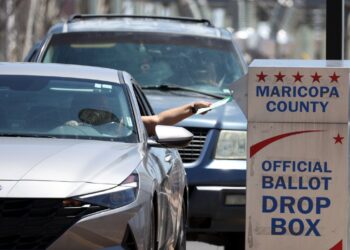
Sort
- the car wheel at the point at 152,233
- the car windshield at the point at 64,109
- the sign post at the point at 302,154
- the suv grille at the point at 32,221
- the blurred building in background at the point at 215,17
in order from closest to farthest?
1. the suv grille at the point at 32,221
2. the car wheel at the point at 152,233
3. the sign post at the point at 302,154
4. the car windshield at the point at 64,109
5. the blurred building in background at the point at 215,17

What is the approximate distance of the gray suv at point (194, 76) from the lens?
378 inches

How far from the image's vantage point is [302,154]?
692 cm

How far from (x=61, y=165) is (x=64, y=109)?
1304mm

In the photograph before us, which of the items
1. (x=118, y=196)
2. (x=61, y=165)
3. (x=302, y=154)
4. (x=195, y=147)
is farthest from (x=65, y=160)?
(x=195, y=147)

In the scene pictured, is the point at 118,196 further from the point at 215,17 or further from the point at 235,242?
the point at 215,17

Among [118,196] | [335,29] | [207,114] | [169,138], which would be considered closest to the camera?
[118,196]

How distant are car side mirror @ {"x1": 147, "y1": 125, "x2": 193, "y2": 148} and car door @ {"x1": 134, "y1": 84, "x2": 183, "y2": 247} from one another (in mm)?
83

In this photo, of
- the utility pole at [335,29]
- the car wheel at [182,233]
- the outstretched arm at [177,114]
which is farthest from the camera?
the utility pole at [335,29]

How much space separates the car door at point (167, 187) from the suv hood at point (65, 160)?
0.43m

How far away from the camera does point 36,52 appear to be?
11359 millimetres

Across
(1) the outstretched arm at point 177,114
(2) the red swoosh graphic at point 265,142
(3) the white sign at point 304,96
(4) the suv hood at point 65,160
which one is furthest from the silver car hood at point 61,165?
(1) the outstretched arm at point 177,114

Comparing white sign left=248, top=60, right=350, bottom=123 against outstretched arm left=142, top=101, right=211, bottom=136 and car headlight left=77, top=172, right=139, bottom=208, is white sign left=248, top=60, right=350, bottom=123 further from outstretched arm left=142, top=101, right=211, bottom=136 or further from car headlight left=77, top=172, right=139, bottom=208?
outstretched arm left=142, top=101, right=211, bottom=136

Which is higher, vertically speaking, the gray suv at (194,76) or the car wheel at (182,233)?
the gray suv at (194,76)

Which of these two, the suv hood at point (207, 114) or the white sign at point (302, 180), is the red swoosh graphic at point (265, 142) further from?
the suv hood at point (207, 114)
